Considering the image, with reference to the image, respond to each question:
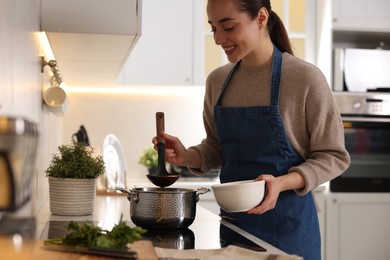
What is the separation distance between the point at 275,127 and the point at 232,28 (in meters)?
0.30

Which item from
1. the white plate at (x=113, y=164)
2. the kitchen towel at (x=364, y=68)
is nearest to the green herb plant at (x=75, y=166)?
the white plate at (x=113, y=164)

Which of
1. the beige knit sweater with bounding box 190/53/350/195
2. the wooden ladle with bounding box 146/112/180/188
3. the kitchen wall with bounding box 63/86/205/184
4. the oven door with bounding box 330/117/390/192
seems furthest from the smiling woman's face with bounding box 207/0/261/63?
the kitchen wall with bounding box 63/86/205/184

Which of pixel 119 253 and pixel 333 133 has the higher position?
pixel 333 133

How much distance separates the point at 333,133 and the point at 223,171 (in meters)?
0.35

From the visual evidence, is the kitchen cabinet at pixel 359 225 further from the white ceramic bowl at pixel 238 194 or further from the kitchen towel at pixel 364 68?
the white ceramic bowl at pixel 238 194

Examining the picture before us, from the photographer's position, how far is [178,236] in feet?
4.99

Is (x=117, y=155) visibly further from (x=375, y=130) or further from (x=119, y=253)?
(x=119, y=253)

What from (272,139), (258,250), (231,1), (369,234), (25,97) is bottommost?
(369,234)

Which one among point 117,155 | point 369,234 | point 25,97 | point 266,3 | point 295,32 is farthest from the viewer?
point 295,32

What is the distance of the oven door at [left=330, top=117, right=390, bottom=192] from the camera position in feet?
12.8

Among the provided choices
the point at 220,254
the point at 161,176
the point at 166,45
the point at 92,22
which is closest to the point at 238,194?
the point at 220,254

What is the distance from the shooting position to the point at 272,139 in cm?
183

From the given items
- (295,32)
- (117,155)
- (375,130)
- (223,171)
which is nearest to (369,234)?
(375,130)

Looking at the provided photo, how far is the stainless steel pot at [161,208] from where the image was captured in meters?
1.56
